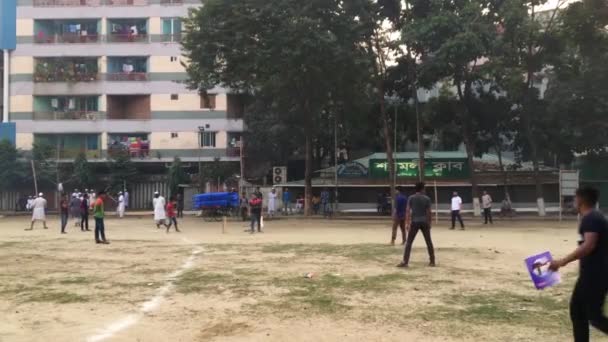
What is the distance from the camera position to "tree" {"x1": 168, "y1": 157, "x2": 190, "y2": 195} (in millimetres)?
45344

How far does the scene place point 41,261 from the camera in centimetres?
1407

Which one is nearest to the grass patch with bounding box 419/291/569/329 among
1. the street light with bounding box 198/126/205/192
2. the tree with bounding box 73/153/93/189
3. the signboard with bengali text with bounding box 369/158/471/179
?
the signboard with bengali text with bounding box 369/158/471/179

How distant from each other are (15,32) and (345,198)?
3010 cm

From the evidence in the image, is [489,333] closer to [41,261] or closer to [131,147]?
[41,261]

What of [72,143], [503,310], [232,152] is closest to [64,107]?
[72,143]

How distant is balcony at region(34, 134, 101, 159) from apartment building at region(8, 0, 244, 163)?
0.08 meters

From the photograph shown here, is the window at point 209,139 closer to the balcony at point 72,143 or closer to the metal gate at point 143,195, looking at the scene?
the metal gate at point 143,195

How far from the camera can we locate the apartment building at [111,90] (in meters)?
47.8

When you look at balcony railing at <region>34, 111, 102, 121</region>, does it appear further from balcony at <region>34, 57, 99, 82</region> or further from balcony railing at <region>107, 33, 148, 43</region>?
balcony railing at <region>107, 33, 148, 43</region>

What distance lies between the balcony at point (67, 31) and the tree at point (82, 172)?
990 cm

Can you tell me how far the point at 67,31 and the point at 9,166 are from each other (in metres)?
12.3

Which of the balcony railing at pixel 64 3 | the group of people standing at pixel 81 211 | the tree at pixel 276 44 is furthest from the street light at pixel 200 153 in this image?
the group of people standing at pixel 81 211

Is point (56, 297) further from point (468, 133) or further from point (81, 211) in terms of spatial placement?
point (468, 133)

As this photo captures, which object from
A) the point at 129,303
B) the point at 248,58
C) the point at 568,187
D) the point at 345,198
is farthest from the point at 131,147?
the point at 129,303
